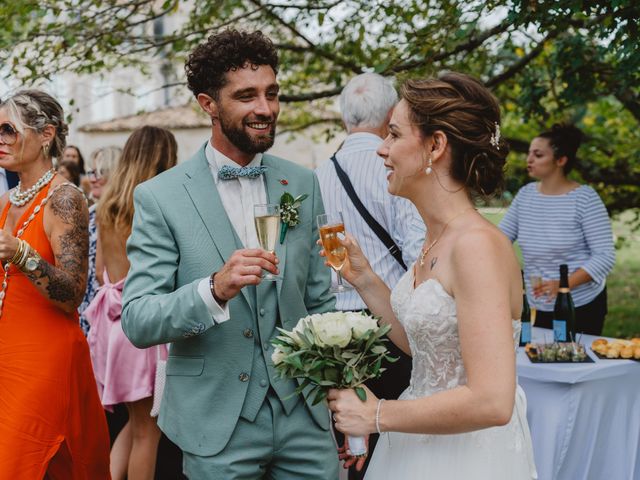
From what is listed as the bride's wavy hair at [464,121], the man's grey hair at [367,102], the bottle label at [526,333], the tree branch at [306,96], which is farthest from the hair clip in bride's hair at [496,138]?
the tree branch at [306,96]

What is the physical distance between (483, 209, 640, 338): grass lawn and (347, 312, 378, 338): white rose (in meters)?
8.04

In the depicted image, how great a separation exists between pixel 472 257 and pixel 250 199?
3.22 feet

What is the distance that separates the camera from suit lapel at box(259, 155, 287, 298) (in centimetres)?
276

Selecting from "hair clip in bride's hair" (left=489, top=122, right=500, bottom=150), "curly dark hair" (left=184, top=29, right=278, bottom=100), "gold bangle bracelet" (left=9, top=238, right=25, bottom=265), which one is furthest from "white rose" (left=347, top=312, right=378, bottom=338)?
"gold bangle bracelet" (left=9, top=238, right=25, bottom=265)

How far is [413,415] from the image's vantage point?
217 cm

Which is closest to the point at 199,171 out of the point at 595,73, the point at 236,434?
the point at 236,434

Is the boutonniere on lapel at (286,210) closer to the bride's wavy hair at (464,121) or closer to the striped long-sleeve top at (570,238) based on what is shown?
the bride's wavy hair at (464,121)

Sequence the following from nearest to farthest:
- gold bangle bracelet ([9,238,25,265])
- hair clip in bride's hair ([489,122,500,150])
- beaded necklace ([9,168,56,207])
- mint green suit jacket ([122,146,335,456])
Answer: hair clip in bride's hair ([489,122,500,150]) → mint green suit jacket ([122,146,335,456]) → gold bangle bracelet ([9,238,25,265]) → beaded necklace ([9,168,56,207])

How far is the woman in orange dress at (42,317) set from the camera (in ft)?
10.7

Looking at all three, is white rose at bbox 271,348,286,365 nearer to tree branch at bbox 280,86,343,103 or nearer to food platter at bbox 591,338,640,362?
food platter at bbox 591,338,640,362

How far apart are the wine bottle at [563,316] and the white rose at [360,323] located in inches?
96.7

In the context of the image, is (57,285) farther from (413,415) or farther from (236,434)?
(413,415)

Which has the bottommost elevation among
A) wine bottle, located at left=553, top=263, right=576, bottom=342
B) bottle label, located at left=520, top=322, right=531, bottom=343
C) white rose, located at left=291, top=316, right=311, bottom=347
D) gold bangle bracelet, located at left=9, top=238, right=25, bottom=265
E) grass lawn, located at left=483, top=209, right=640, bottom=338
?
grass lawn, located at left=483, top=209, right=640, bottom=338

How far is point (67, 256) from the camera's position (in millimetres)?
3398
